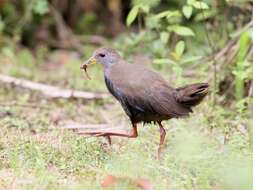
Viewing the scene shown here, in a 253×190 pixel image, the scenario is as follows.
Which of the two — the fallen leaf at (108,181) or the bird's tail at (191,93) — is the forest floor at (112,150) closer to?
the fallen leaf at (108,181)

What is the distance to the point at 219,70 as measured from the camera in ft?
23.2

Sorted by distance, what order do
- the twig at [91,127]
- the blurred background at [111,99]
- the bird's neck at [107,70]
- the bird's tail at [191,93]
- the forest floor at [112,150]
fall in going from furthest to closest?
1. the twig at [91,127]
2. the bird's neck at [107,70]
3. the bird's tail at [191,93]
4. the blurred background at [111,99]
5. the forest floor at [112,150]

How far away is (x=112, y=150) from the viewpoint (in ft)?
18.0

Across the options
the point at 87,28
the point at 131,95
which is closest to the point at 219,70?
the point at 131,95

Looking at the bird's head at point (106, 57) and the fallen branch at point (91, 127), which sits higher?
the bird's head at point (106, 57)

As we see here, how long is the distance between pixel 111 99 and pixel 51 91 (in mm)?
669

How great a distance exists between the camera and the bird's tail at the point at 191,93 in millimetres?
5135

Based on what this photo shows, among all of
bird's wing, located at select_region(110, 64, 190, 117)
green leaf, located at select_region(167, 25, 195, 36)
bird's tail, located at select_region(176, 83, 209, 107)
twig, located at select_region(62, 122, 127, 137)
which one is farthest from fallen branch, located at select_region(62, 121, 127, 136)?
green leaf, located at select_region(167, 25, 195, 36)

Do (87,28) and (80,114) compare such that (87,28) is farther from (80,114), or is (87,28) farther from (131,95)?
(131,95)

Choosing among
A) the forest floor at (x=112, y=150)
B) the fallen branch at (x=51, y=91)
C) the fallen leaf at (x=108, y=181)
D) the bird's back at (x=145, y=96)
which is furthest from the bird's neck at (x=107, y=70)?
the fallen branch at (x=51, y=91)

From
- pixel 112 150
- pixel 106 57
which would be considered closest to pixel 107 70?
pixel 106 57

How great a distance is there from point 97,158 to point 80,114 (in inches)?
74.4

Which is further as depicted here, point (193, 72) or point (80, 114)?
point (193, 72)

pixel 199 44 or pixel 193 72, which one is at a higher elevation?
pixel 199 44
